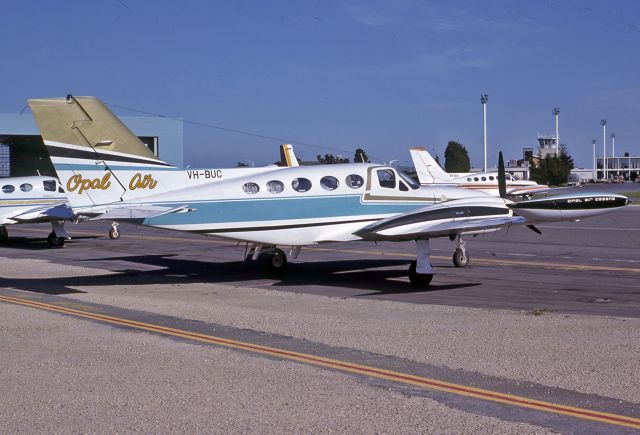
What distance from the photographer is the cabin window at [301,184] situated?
18.8 m

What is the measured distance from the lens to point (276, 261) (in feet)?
68.7

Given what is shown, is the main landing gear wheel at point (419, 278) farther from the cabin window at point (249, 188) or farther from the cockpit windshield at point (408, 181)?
the cabin window at point (249, 188)

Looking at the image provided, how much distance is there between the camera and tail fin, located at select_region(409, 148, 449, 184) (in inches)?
2411

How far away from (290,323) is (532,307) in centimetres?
456

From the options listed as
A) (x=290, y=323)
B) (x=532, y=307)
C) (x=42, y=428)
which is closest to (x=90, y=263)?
(x=290, y=323)

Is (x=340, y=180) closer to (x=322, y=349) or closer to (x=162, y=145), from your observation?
(x=322, y=349)

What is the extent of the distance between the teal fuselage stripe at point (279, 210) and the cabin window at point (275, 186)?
0.73 feet

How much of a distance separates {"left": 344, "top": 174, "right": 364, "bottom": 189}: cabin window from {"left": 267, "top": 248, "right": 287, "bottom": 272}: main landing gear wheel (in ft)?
9.96

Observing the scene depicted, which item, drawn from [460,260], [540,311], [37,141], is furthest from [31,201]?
[37,141]

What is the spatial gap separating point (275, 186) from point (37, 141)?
54.7 metres

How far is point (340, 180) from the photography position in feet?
63.0

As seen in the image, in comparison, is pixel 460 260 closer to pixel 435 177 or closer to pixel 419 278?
pixel 419 278

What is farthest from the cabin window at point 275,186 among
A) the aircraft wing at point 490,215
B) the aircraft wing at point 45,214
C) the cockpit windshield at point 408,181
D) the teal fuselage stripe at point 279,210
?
the aircraft wing at point 45,214

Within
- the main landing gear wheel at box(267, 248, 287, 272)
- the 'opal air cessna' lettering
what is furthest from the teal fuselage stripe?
the main landing gear wheel at box(267, 248, 287, 272)
